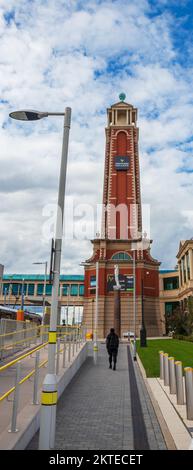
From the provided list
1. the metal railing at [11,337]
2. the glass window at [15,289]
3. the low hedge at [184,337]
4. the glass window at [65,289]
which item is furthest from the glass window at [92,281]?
the glass window at [15,289]

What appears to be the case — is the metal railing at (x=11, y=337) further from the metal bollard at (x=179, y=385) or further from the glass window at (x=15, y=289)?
the glass window at (x=15, y=289)

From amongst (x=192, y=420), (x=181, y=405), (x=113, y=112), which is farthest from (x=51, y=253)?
(x=113, y=112)

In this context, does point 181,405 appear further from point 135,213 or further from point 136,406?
point 135,213

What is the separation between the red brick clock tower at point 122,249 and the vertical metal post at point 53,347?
1898 inches

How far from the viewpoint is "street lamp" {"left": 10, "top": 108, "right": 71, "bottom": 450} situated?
A: 5.84 metres

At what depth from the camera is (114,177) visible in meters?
66.0

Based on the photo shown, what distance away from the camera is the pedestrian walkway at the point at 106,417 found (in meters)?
6.43

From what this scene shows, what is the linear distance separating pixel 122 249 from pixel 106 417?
176 feet

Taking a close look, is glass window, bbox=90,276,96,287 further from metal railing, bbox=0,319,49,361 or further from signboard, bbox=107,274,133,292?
metal railing, bbox=0,319,49,361

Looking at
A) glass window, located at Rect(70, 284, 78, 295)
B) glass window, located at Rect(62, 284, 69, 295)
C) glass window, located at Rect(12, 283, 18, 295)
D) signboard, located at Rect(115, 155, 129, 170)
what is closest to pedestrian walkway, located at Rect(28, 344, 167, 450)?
signboard, located at Rect(115, 155, 129, 170)

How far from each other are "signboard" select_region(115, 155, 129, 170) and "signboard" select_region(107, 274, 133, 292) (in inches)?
756

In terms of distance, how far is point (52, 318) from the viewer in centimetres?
671

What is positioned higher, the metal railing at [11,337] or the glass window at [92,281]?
the glass window at [92,281]

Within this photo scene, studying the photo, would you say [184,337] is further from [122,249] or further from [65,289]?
[65,289]
